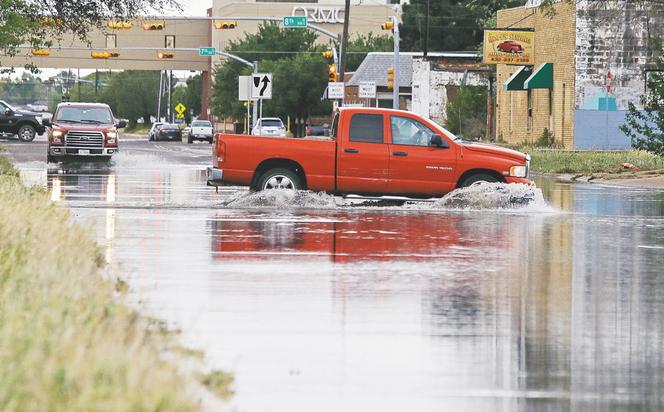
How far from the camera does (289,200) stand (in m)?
24.1

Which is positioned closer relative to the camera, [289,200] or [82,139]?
[289,200]

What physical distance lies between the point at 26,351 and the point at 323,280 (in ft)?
22.1

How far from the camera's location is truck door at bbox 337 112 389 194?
78.7 ft

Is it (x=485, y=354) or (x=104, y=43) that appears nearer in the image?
(x=485, y=354)

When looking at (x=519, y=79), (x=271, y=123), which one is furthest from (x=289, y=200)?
(x=271, y=123)

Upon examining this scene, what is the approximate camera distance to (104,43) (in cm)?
13012

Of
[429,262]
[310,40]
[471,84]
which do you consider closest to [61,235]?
[429,262]

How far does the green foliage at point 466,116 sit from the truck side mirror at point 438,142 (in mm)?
47447

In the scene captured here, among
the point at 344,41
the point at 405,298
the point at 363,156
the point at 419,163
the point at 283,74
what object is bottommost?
the point at 405,298

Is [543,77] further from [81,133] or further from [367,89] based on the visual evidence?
[81,133]

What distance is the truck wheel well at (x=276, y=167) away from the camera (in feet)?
79.4

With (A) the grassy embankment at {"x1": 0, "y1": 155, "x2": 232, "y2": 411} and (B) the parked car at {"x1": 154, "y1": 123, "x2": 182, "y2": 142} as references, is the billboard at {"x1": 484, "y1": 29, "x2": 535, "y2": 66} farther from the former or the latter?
(A) the grassy embankment at {"x1": 0, "y1": 155, "x2": 232, "y2": 411}

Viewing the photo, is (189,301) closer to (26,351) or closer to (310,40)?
(26,351)

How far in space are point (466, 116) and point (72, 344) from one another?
218 feet
